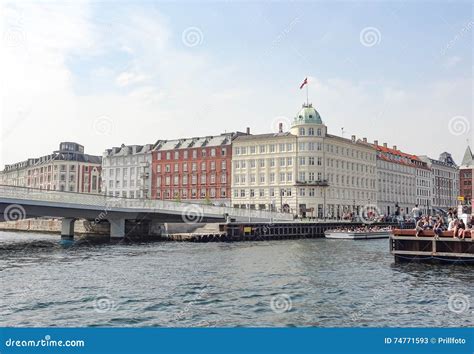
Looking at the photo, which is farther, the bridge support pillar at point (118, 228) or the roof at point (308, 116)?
the roof at point (308, 116)

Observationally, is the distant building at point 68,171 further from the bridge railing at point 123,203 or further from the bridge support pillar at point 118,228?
the bridge railing at point 123,203

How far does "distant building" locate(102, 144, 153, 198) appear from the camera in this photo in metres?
120

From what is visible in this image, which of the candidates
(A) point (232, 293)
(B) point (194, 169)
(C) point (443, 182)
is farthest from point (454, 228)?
(C) point (443, 182)

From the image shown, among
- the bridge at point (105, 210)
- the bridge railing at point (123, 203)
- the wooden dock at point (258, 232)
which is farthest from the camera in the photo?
the wooden dock at point (258, 232)

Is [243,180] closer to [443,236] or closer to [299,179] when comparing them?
[299,179]

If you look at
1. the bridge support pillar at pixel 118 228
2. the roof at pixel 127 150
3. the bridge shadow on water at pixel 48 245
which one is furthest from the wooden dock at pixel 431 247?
the roof at pixel 127 150

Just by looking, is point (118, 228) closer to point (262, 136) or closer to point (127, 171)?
point (262, 136)

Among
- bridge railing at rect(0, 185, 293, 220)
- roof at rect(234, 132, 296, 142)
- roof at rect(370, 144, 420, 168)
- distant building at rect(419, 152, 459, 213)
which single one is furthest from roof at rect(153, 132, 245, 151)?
distant building at rect(419, 152, 459, 213)

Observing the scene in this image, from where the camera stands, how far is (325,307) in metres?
19.5

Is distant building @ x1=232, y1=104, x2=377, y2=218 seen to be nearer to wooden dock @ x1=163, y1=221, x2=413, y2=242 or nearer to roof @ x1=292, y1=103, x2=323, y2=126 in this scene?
roof @ x1=292, y1=103, x2=323, y2=126

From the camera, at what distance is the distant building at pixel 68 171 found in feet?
444

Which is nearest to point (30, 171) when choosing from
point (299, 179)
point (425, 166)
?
point (299, 179)

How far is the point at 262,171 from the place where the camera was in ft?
339

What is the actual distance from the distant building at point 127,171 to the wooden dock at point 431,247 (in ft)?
291
